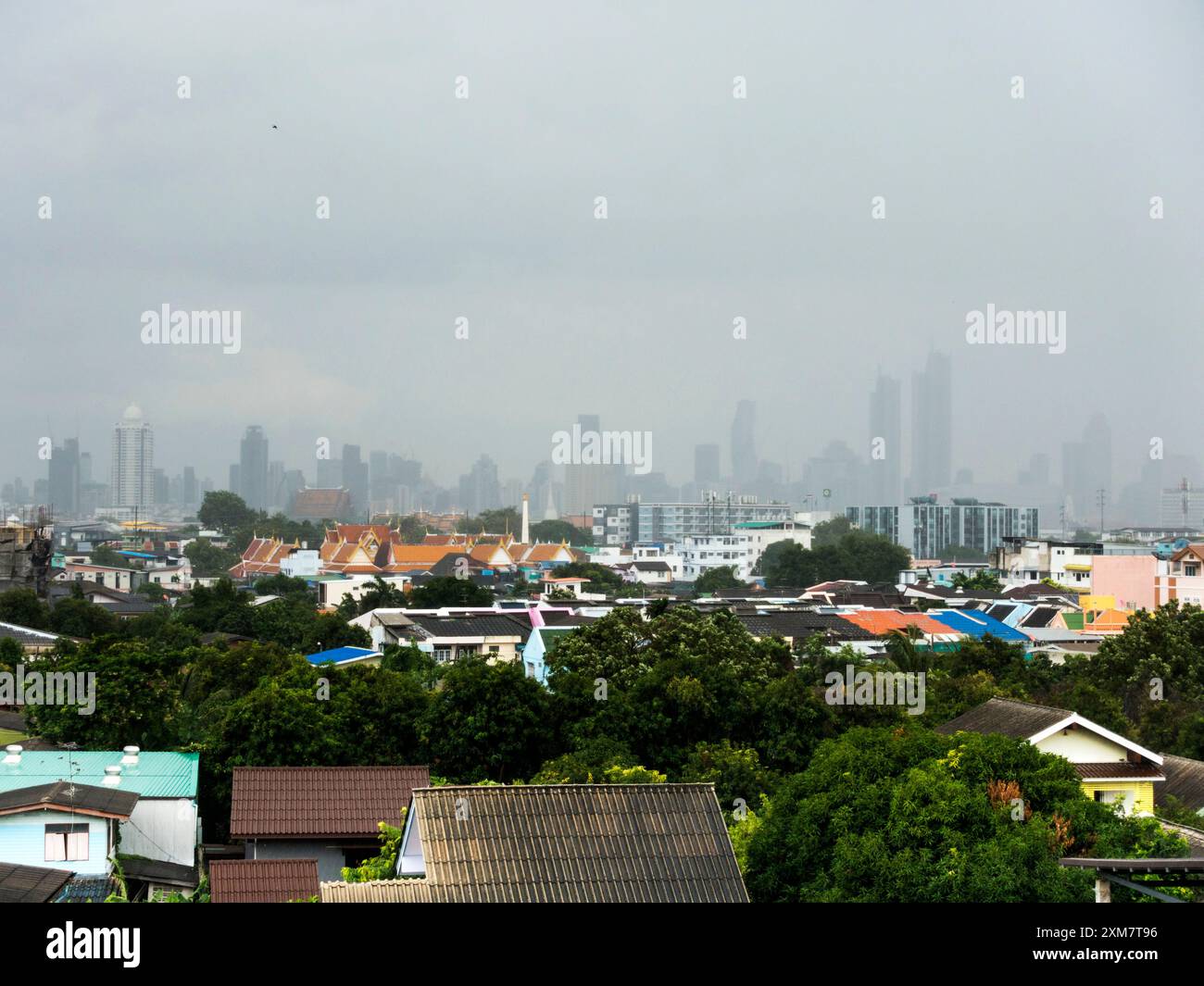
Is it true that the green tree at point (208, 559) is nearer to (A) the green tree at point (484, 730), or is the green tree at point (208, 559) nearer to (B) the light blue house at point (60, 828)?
(A) the green tree at point (484, 730)

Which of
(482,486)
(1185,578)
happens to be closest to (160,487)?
(482,486)

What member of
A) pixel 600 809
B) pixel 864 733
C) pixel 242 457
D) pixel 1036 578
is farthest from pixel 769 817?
pixel 242 457

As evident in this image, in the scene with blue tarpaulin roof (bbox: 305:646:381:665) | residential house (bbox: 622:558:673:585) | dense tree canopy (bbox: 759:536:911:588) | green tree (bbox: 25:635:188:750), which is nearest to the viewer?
green tree (bbox: 25:635:188:750)

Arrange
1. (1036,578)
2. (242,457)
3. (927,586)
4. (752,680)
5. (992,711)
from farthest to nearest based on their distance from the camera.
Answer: (242,457), (1036,578), (927,586), (752,680), (992,711)

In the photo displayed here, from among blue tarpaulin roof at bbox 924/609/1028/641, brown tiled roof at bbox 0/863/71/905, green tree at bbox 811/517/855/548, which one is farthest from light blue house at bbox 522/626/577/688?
green tree at bbox 811/517/855/548

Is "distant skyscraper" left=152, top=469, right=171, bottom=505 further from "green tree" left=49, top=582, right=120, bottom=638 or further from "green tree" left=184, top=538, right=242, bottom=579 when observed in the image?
"green tree" left=49, top=582, right=120, bottom=638
